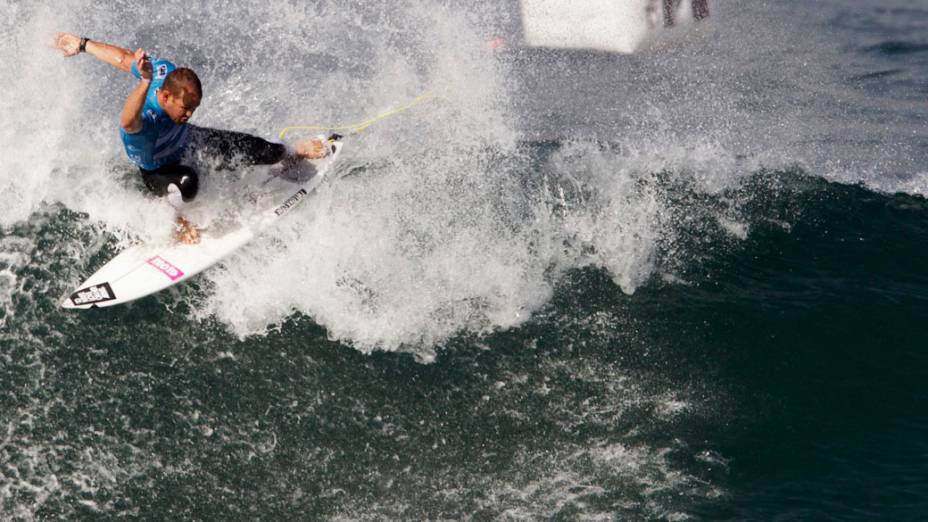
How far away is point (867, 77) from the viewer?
36.7 feet

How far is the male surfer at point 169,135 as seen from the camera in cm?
688

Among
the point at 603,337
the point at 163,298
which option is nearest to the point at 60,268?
the point at 163,298

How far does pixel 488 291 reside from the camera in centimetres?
815

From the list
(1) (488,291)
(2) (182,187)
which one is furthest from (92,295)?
(1) (488,291)

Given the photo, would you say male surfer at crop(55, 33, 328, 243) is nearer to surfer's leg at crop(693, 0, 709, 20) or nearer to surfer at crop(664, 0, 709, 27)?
surfer at crop(664, 0, 709, 27)

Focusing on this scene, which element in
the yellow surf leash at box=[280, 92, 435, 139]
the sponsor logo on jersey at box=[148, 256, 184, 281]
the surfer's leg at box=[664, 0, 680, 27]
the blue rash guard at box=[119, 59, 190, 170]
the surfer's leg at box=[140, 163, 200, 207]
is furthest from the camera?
the surfer's leg at box=[664, 0, 680, 27]

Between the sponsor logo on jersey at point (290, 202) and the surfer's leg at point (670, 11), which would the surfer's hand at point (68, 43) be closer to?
the sponsor logo on jersey at point (290, 202)

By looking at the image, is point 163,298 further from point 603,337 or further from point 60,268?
point 603,337

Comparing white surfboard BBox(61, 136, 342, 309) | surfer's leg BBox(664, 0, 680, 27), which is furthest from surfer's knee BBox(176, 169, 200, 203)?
surfer's leg BBox(664, 0, 680, 27)

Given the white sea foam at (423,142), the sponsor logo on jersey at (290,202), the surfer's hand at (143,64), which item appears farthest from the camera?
the sponsor logo on jersey at (290,202)

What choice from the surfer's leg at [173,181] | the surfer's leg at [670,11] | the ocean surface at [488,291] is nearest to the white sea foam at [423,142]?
the ocean surface at [488,291]

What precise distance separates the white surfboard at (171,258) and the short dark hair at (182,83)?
5.66 ft

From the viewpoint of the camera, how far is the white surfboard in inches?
314

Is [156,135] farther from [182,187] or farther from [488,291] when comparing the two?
[488,291]
